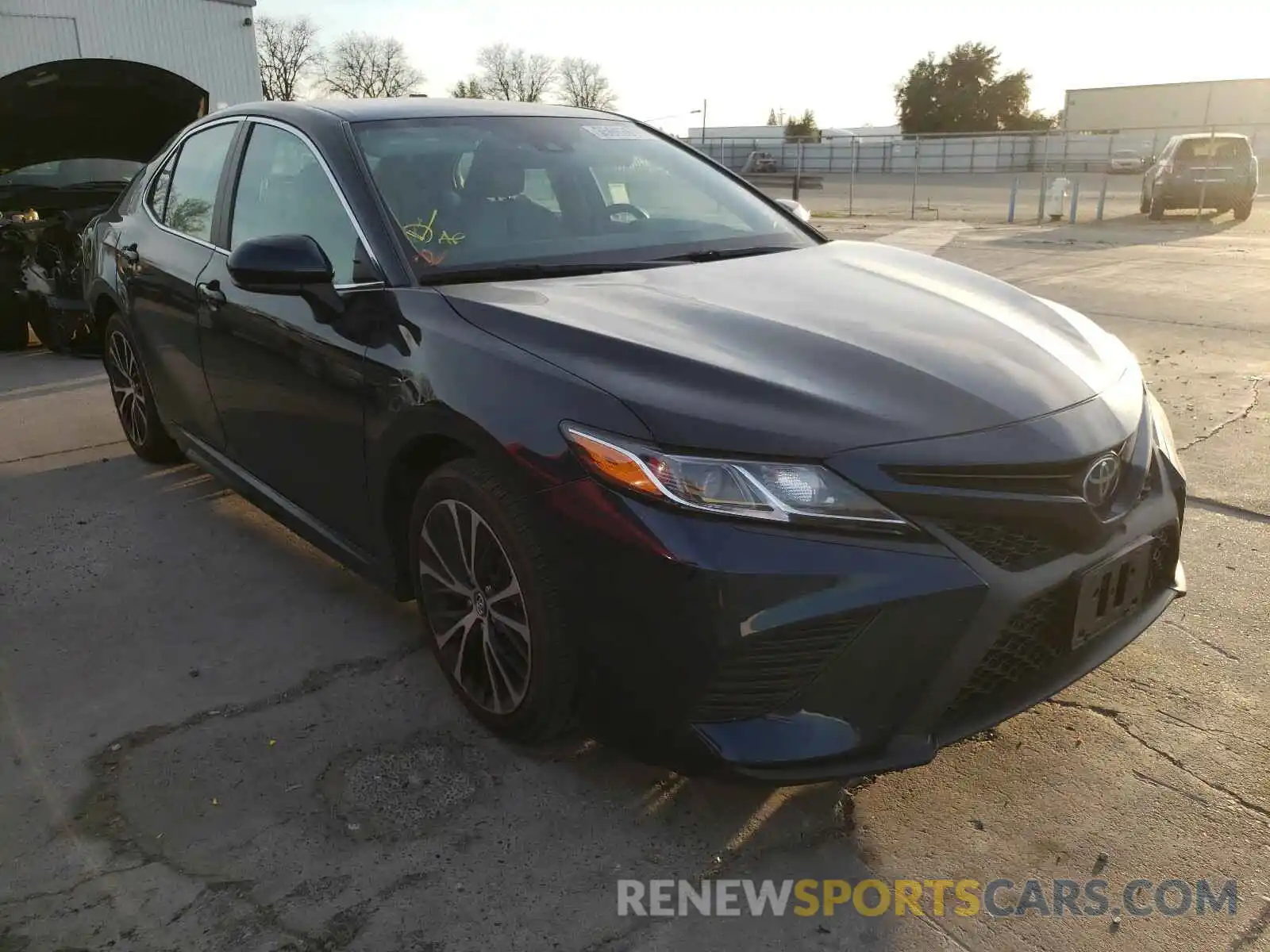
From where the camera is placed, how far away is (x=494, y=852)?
221 cm

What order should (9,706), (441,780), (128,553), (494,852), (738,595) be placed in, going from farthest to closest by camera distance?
(128,553) → (9,706) → (441,780) → (494,852) → (738,595)

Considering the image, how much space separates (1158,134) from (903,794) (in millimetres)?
48425

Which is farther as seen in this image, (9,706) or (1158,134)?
(1158,134)

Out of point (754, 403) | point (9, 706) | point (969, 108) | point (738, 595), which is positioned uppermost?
point (969, 108)

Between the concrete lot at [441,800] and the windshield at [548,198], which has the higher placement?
the windshield at [548,198]

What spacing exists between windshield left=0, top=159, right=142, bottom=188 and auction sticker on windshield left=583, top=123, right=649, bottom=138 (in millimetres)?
4882

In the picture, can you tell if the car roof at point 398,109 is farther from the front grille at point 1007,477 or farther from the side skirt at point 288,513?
the front grille at point 1007,477

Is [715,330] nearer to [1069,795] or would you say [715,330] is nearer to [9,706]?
[1069,795]

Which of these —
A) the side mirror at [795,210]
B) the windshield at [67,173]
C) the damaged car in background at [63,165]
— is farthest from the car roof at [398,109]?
the windshield at [67,173]

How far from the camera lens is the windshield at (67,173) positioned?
7195 millimetres

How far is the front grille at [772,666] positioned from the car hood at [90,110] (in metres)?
6.46

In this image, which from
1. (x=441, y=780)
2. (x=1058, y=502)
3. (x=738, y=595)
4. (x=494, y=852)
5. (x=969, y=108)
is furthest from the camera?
(x=969, y=108)

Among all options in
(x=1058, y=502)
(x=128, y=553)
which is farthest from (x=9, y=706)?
(x=1058, y=502)

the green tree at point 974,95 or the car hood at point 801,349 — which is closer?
the car hood at point 801,349
